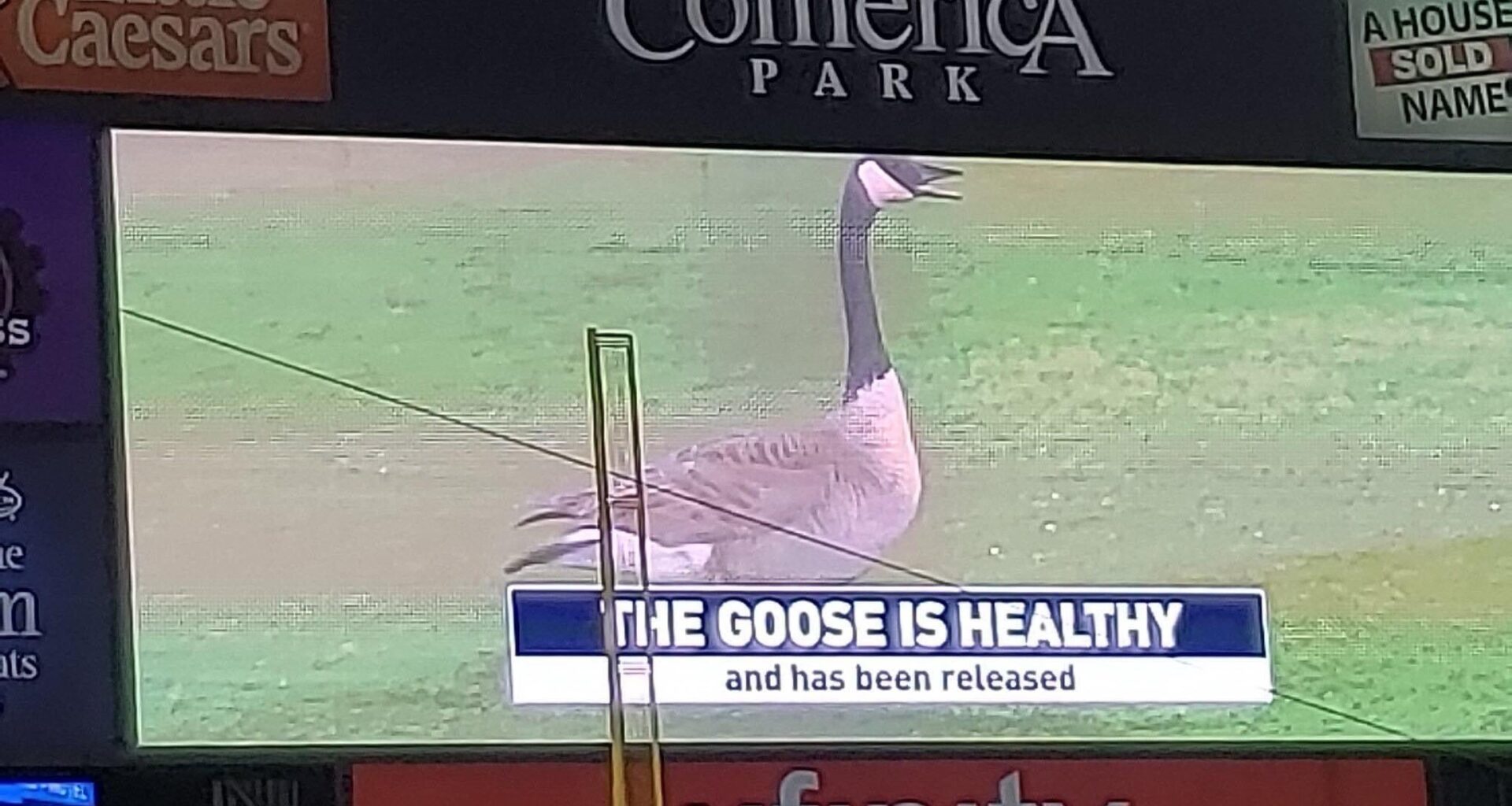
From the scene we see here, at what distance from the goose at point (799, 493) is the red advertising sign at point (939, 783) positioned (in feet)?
0.48

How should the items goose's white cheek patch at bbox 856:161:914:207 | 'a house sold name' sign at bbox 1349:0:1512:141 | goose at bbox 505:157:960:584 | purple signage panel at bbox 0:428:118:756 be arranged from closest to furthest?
purple signage panel at bbox 0:428:118:756
goose at bbox 505:157:960:584
goose's white cheek patch at bbox 856:161:914:207
'a house sold name' sign at bbox 1349:0:1512:141

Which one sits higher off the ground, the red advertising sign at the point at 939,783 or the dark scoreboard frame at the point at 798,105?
the dark scoreboard frame at the point at 798,105

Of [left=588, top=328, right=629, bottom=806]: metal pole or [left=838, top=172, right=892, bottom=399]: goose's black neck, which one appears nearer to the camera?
[left=588, top=328, right=629, bottom=806]: metal pole

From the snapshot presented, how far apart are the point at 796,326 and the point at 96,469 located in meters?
0.53

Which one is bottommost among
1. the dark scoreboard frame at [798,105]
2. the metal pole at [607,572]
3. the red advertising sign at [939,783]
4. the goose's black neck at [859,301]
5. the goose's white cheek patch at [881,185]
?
the red advertising sign at [939,783]

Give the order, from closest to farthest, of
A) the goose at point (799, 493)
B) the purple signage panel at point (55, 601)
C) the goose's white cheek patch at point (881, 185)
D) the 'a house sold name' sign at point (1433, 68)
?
the purple signage panel at point (55, 601), the goose at point (799, 493), the goose's white cheek patch at point (881, 185), the 'a house sold name' sign at point (1433, 68)

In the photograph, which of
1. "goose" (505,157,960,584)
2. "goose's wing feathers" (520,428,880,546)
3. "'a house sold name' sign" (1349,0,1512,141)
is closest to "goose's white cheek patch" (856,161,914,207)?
"goose" (505,157,960,584)

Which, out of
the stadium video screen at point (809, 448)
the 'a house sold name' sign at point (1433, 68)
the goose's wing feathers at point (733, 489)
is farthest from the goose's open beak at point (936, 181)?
the 'a house sold name' sign at point (1433, 68)

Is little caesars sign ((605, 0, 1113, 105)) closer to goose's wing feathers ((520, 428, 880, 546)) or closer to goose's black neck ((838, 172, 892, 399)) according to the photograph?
goose's black neck ((838, 172, 892, 399))

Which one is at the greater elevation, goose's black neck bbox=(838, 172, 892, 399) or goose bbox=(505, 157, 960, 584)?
goose's black neck bbox=(838, 172, 892, 399)

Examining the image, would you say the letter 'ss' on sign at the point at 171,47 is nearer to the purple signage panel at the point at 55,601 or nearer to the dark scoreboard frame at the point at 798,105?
the dark scoreboard frame at the point at 798,105

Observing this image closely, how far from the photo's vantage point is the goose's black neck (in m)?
2.62

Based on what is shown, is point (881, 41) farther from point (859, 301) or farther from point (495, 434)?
point (495, 434)

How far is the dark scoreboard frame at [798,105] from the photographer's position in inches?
101
